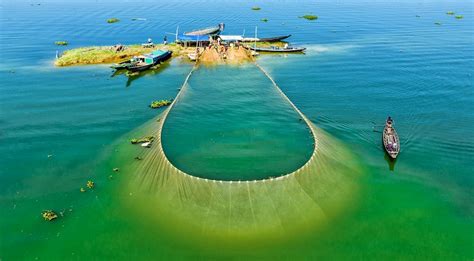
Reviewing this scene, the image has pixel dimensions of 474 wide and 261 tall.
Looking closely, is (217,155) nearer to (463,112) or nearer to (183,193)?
(183,193)

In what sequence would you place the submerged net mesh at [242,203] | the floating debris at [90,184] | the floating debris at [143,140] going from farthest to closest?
the floating debris at [143,140] < the floating debris at [90,184] < the submerged net mesh at [242,203]

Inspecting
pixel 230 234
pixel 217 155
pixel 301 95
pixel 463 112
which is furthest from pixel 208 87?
pixel 463 112

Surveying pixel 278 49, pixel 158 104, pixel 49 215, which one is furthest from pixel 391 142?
pixel 278 49

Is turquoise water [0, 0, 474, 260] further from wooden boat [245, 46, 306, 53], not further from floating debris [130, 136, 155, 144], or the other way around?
wooden boat [245, 46, 306, 53]

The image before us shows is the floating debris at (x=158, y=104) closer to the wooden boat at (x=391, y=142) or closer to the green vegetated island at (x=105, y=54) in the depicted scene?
the green vegetated island at (x=105, y=54)

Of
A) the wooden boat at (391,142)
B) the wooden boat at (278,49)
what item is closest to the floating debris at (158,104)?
the wooden boat at (391,142)

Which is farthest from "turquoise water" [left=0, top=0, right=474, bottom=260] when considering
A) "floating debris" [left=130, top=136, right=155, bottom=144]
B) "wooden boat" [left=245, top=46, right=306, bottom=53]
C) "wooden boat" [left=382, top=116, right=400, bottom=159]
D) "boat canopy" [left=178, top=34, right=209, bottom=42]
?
"boat canopy" [left=178, top=34, right=209, bottom=42]
